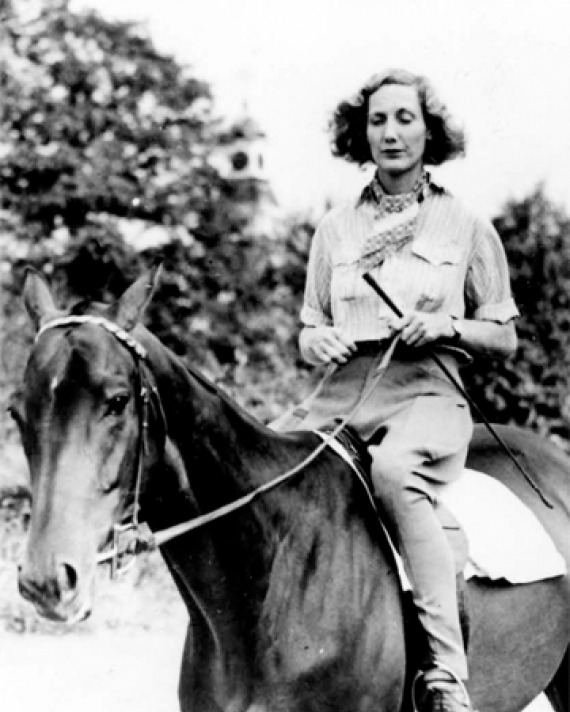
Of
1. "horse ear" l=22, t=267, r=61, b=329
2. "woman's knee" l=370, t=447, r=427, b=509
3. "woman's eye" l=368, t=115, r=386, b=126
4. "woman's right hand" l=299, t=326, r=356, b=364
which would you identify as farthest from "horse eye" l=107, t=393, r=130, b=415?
"woman's eye" l=368, t=115, r=386, b=126

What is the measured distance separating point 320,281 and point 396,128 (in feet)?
2.35

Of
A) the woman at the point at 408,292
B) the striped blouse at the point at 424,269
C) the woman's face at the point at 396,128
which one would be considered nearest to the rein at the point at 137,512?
the woman at the point at 408,292

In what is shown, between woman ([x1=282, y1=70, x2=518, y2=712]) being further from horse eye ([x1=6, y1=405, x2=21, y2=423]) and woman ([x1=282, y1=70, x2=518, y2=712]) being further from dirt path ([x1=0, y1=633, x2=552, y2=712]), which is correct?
dirt path ([x1=0, y1=633, x2=552, y2=712])

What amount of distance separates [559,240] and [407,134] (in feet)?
21.2

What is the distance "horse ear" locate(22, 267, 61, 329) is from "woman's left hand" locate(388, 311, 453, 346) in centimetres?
134

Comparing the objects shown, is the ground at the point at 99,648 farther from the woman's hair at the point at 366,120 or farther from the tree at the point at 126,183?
the woman's hair at the point at 366,120

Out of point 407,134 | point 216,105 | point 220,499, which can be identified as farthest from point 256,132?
point 220,499

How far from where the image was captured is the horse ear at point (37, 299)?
3461 mm

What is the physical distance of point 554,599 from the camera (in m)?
4.81

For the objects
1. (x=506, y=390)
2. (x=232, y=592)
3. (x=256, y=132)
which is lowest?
(x=506, y=390)

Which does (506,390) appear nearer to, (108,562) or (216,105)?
(216,105)

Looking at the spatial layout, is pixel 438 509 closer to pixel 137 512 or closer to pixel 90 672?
pixel 137 512

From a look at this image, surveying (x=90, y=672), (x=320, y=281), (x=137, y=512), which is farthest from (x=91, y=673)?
(x=137, y=512)

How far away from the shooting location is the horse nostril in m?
2.96
